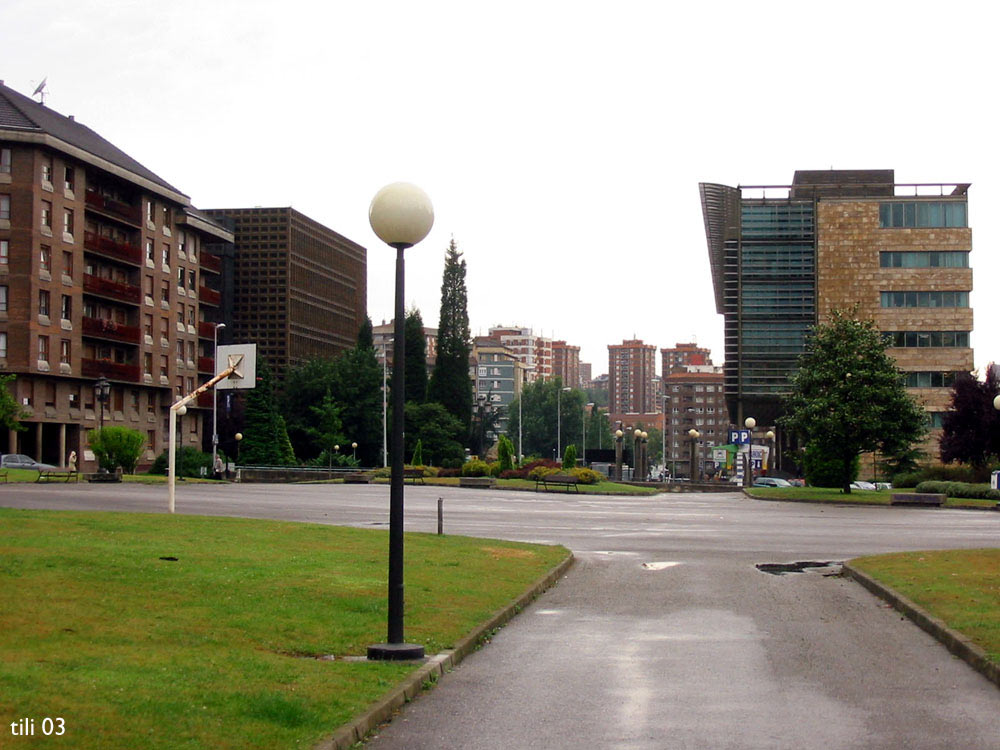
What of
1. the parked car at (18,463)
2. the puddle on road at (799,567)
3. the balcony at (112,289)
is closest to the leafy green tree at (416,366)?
the balcony at (112,289)

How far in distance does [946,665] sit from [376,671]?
15.7ft

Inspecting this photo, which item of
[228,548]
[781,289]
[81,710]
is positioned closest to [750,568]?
[228,548]

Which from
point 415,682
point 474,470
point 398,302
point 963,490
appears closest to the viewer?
point 415,682

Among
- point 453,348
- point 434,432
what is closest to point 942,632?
point 434,432

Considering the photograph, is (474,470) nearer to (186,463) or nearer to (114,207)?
(186,463)

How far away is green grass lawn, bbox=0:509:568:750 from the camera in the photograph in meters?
6.57

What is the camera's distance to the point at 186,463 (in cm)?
6625

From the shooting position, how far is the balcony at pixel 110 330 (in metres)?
69.8

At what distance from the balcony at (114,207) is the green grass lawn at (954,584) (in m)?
61.2

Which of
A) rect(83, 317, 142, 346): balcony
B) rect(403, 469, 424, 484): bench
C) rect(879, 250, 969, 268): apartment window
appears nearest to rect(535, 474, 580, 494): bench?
rect(403, 469, 424, 484): bench

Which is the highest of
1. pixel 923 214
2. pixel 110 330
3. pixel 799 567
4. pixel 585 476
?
pixel 923 214

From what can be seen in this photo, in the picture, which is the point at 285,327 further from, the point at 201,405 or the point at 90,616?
the point at 90,616

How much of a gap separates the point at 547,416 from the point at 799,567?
501 feet

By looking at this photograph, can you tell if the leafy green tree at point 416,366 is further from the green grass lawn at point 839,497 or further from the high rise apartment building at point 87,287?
the green grass lawn at point 839,497
